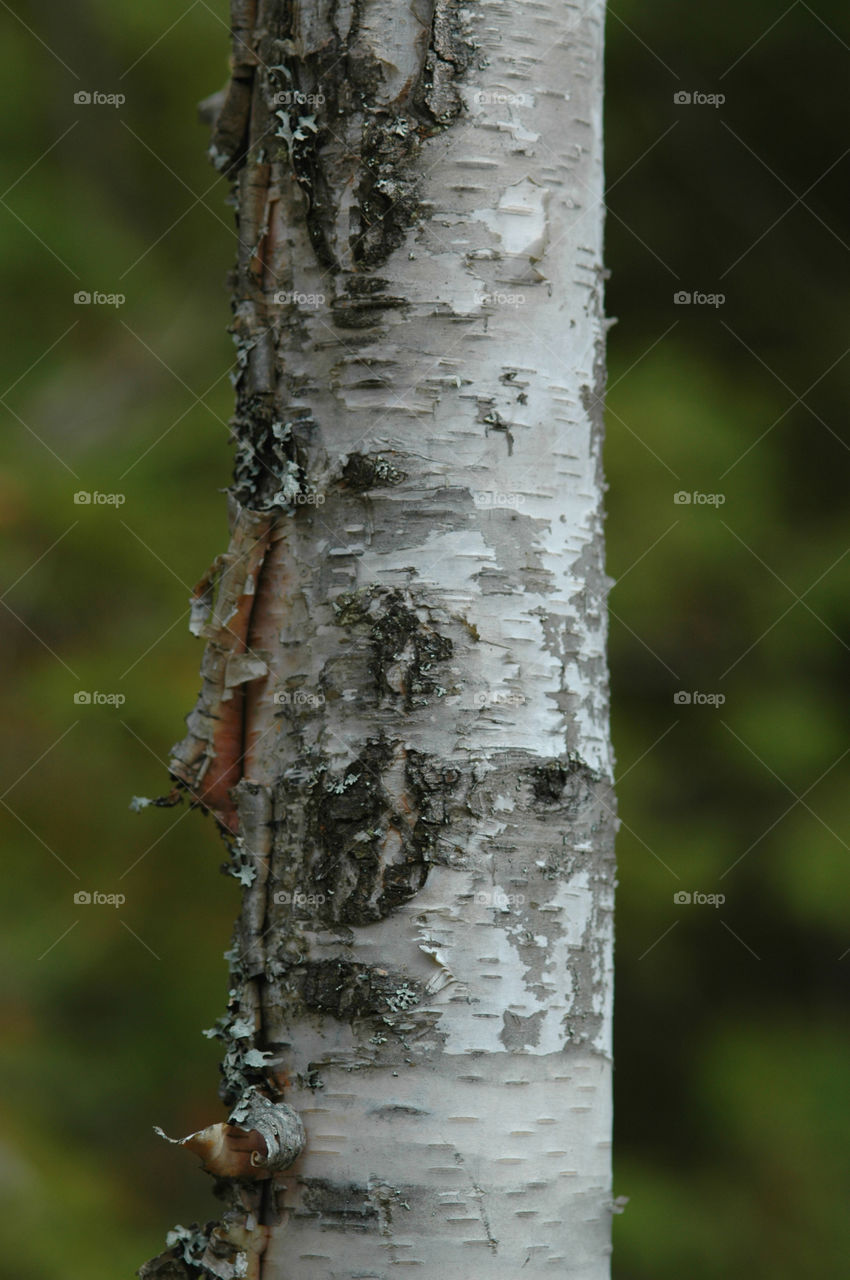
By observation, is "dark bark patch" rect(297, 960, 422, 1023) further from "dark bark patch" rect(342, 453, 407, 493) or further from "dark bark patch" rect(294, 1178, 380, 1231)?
"dark bark patch" rect(342, 453, 407, 493)

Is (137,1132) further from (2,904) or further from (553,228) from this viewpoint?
(553,228)

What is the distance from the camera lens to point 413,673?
36.4 inches

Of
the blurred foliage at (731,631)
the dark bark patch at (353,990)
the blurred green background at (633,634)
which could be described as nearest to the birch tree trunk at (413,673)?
the dark bark patch at (353,990)

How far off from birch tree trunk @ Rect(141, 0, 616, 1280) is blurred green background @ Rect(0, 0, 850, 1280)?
1.71m

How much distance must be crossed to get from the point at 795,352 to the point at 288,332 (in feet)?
8.73

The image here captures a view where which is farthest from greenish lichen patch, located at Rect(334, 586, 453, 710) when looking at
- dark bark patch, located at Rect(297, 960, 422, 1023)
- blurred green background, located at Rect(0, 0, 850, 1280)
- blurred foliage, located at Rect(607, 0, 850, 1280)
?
blurred foliage, located at Rect(607, 0, 850, 1280)

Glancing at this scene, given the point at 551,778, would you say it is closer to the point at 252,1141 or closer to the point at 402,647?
the point at 402,647

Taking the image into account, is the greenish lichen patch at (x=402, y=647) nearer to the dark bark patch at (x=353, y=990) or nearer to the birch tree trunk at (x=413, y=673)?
the birch tree trunk at (x=413, y=673)

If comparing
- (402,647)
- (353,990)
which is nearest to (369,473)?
(402,647)

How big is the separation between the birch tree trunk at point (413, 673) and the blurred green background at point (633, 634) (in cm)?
171

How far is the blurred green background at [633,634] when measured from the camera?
283 centimetres

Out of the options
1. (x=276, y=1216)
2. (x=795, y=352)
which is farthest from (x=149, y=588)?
(x=276, y=1216)

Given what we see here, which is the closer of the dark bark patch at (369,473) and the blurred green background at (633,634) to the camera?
the dark bark patch at (369,473)

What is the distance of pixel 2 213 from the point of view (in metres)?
3.27
